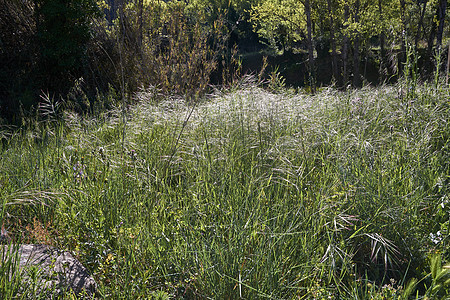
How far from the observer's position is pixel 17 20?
7363 millimetres

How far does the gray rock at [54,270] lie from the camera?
4.67 ft

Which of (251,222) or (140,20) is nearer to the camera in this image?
(251,222)

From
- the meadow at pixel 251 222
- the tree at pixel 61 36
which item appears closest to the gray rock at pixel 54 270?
the meadow at pixel 251 222

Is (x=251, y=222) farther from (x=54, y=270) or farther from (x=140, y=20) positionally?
(x=140, y=20)

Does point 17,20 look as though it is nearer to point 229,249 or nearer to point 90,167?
point 90,167

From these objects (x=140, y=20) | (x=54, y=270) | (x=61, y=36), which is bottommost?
(x=54, y=270)

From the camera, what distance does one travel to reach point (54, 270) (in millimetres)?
1530

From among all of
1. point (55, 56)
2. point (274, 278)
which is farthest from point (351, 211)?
point (55, 56)

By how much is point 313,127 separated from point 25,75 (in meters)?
6.90

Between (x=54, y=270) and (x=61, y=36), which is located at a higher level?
(x=61, y=36)

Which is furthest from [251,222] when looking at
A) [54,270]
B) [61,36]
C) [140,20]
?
[61,36]

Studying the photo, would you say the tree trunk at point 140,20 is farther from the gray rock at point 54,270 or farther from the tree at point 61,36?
the gray rock at point 54,270

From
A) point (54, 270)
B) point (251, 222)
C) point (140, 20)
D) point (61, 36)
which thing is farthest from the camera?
point (61, 36)

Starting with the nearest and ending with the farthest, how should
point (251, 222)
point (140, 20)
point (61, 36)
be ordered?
1. point (251, 222)
2. point (140, 20)
3. point (61, 36)
